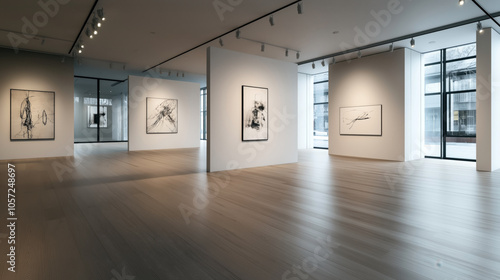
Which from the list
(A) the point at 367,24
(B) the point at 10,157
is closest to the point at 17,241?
(A) the point at 367,24

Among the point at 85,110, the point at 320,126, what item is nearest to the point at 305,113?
the point at 320,126

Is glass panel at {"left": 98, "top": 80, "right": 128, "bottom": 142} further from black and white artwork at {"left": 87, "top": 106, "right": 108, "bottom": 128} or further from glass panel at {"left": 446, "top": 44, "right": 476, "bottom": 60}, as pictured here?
glass panel at {"left": 446, "top": 44, "right": 476, "bottom": 60}

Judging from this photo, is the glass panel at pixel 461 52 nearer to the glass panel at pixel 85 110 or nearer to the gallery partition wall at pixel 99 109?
the gallery partition wall at pixel 99 109

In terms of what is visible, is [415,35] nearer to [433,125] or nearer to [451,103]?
[451,103]

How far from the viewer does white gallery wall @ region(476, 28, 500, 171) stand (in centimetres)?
816

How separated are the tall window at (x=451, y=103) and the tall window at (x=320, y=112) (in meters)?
5.56

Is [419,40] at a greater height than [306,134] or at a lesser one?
greater

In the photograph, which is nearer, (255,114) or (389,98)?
(255,114)

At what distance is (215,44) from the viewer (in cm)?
1007

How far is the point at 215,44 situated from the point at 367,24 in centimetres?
495

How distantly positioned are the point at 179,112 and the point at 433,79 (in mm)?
12687

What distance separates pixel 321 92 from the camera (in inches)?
654

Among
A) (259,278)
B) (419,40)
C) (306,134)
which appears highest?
(419,40)

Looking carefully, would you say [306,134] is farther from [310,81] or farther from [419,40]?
[419,40]
